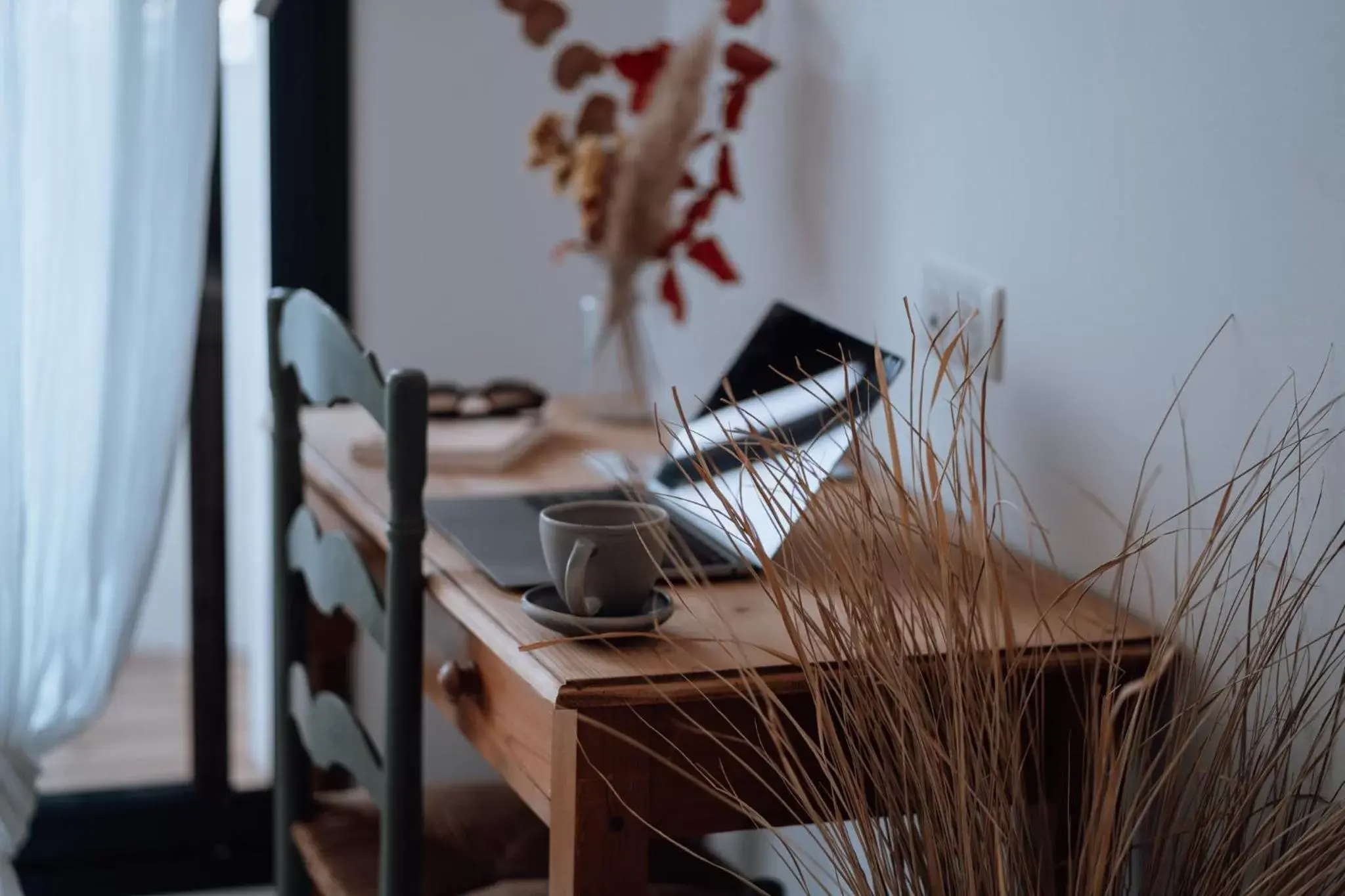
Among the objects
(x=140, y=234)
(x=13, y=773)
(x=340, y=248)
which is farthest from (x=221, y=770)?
(x=140, y=234)

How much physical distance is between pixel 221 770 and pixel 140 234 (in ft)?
2.85

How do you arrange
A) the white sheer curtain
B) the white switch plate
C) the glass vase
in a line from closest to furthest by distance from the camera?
the white switch plate < the white sheer curtain < the glass vase

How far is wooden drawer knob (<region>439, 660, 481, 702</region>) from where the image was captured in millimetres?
1246

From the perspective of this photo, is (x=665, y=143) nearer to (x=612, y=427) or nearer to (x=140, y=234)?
(x=612, y=427)

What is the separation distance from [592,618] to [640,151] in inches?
32.2

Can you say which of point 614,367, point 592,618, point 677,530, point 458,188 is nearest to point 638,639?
point 592,618

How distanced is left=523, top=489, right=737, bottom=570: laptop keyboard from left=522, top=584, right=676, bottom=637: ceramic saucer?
0.04 m

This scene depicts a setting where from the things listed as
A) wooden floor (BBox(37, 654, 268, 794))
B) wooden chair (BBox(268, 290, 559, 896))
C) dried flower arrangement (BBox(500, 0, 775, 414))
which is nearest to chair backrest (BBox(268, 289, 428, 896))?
wooden chair (BBox(268, 290, 559, 896))

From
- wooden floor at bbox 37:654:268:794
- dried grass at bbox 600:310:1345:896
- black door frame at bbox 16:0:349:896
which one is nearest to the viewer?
dried grass at bbox 600:310:1345:896

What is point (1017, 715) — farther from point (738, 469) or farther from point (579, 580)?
point (738, 469)

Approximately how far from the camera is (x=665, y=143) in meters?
1.75

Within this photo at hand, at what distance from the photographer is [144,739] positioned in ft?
8.71

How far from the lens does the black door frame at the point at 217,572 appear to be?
199 centimetres

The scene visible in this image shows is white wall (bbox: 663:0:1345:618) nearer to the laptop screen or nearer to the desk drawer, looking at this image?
the laptop screen
